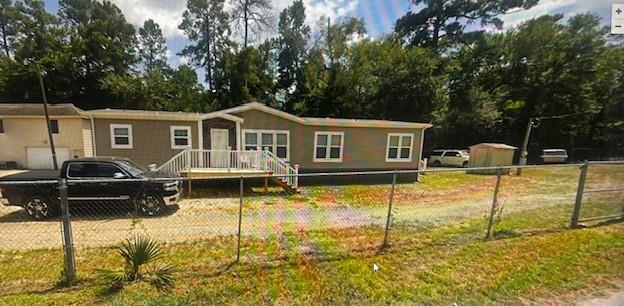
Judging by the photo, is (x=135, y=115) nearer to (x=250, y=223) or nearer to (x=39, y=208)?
(x=39, y=208)

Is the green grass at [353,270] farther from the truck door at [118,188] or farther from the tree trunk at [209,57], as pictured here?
the tree trunk at [209,57]

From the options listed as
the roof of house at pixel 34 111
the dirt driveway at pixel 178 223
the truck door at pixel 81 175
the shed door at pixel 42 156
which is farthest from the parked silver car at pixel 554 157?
the shed door at pixel 42 156

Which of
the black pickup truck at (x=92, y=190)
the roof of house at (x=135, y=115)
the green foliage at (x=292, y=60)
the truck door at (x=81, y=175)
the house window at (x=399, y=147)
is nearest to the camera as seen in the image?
the black pickup truck at (x=92, y=190)

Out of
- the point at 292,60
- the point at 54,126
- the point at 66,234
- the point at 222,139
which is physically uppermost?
the point at 292,60

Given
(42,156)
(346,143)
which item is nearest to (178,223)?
(346,143)

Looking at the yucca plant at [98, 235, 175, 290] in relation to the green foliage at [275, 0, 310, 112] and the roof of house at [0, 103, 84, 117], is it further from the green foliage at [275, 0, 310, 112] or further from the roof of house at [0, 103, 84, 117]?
the green foliage at [275, 0, 310, 112]

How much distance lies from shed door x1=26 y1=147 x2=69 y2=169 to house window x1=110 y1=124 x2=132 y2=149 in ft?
20.8

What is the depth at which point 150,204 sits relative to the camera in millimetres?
7242

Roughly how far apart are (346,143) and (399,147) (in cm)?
324

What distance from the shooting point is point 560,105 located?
2695 centimetres

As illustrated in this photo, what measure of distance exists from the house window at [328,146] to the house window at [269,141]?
154 cm

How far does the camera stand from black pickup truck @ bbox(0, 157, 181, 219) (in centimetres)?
662

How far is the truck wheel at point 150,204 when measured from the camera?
23.5 ft

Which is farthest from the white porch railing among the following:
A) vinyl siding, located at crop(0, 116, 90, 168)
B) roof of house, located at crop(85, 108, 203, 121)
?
vinyl siding, located at crop(0, 116, 90, 168)
